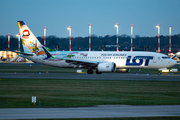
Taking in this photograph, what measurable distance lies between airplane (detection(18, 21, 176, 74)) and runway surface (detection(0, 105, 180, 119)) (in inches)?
1282

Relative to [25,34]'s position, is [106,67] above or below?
below

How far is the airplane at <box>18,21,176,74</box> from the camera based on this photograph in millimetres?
53000

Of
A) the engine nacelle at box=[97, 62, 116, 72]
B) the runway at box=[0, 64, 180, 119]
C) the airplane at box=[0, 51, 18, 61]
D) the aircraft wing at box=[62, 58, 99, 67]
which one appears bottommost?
the runway at box=[0, 64, 180, 119]

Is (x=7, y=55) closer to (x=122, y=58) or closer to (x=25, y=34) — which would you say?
(x=25, y=34)

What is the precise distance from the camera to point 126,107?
64.6ft

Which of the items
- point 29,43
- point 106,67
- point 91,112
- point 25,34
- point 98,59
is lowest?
point 91,112

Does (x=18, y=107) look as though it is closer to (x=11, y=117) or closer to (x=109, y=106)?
(x=11, y=117)

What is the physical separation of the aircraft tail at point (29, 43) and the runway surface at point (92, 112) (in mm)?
40329

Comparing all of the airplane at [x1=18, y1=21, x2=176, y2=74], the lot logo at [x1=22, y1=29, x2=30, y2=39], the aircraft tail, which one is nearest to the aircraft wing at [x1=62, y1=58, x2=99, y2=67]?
the airplane at [x1=18, y1=21, x2=176, y2=74]

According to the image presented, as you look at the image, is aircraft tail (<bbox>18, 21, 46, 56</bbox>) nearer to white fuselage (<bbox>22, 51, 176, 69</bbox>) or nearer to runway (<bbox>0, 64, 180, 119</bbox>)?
white fuselage (<bbox>22, 51, 176, 69</bbox>)

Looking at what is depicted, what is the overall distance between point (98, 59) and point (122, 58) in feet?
14.4

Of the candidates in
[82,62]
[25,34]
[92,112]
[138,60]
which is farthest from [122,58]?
[92,112]

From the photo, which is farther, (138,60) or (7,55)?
(7,55)

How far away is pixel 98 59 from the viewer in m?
56.0
